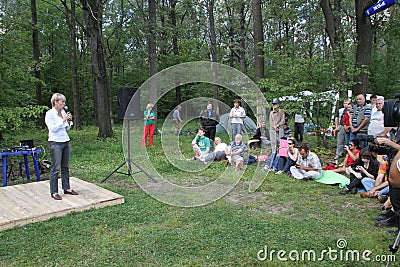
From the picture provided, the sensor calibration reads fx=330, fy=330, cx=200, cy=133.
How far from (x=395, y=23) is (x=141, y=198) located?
10186mm

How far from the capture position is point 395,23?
1062cm

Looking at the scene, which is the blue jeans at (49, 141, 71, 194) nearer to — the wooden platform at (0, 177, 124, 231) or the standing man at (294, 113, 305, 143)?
the wooden platform at (0, 177, 124, 231)

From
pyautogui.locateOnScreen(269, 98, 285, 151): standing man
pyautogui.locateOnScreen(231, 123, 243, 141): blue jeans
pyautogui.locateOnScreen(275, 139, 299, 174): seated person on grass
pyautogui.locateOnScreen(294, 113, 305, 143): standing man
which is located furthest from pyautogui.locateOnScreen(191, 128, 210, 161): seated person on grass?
pyautogui.locateOnScreen(294, 113, 305, 143): standing man

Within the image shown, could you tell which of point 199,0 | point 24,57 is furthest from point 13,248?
point 199,0

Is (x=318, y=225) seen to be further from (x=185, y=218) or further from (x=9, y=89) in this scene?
(x=9, y=89)

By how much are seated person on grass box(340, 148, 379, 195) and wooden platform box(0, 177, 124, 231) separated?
3535mm

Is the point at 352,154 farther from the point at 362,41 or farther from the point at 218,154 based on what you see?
the point at 362,41

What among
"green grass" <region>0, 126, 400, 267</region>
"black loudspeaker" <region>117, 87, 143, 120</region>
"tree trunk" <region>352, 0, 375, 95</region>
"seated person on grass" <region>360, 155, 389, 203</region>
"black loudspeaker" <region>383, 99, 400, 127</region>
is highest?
"tree trunk" <region>352, 0, 375, 95</region>

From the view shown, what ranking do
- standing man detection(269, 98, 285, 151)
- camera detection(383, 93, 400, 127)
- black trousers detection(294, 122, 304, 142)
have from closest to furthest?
camera detection(383, 93, 400, 127) < standing man detection(269, 98, 285, 151) < black trousers detection(294, 122, 304, 142)

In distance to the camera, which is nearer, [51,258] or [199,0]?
[51,258]

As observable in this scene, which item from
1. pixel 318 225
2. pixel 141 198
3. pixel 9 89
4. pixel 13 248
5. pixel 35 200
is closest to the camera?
pixel 13 248

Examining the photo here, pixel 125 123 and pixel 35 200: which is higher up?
pixel 125 123

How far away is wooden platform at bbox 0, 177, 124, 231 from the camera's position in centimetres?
396

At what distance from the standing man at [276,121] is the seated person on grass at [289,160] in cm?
54
